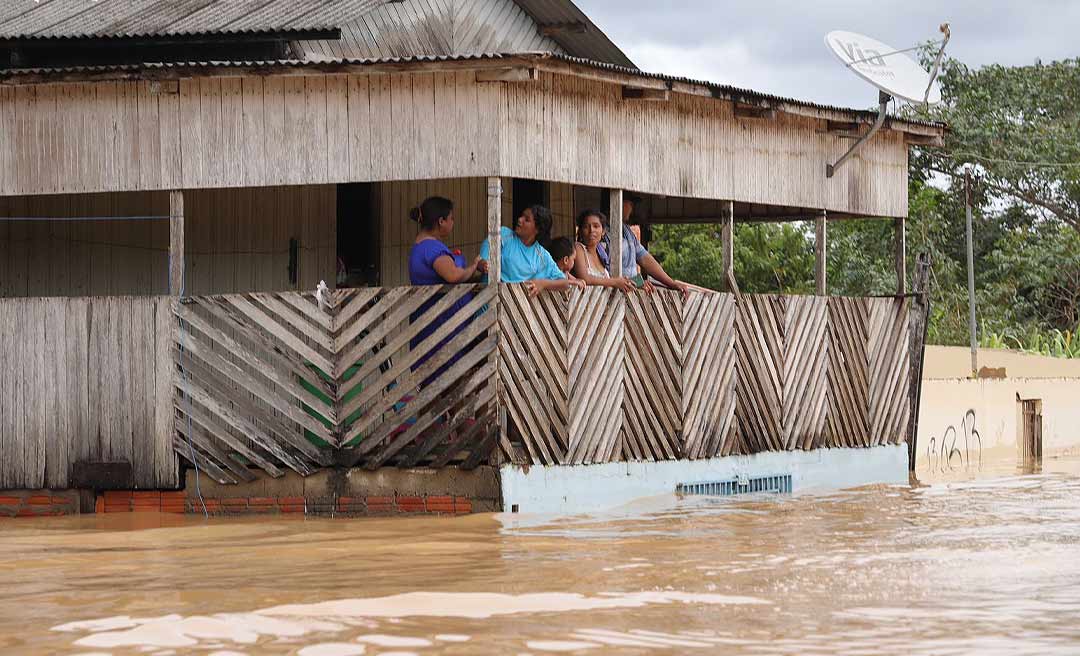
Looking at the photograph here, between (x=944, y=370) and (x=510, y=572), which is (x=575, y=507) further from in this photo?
(x=944, y=370)

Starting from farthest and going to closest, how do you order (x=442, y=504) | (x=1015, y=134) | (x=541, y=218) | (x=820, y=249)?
1. (x=1015, y=134)
2. (x=820, y=249)
3. (x=541, y=218)
4. (x=442, y=504)

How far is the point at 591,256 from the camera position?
1405 cm

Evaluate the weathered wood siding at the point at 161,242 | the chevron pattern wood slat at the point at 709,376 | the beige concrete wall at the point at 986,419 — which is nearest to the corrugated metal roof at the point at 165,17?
the weathered wood siding at the point at 161,242

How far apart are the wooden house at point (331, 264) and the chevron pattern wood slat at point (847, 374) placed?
2.93ft

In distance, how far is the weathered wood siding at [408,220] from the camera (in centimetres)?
1588

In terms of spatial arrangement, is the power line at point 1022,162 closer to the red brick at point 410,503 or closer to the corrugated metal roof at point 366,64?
the corrugated metal roof at point 366,64

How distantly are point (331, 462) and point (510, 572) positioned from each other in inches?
155

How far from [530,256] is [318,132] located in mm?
2023

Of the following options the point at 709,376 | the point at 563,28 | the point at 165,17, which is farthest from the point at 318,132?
the point at 563,28

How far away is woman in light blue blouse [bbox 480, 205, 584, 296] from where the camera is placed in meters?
12.9

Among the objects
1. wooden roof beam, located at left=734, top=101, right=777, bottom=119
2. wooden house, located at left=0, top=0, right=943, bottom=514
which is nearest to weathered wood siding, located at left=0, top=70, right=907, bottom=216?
wooden house, located at left=0, top=0, right=943, bottom=514

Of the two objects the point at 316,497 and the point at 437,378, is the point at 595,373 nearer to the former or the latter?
the point at 437,378

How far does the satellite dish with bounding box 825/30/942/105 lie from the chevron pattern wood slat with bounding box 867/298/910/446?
94.1 inches

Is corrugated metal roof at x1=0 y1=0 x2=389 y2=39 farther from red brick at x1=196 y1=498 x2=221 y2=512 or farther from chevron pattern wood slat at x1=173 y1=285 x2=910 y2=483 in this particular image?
red brick at x1=196 y1=498 x2=221 y2=512
